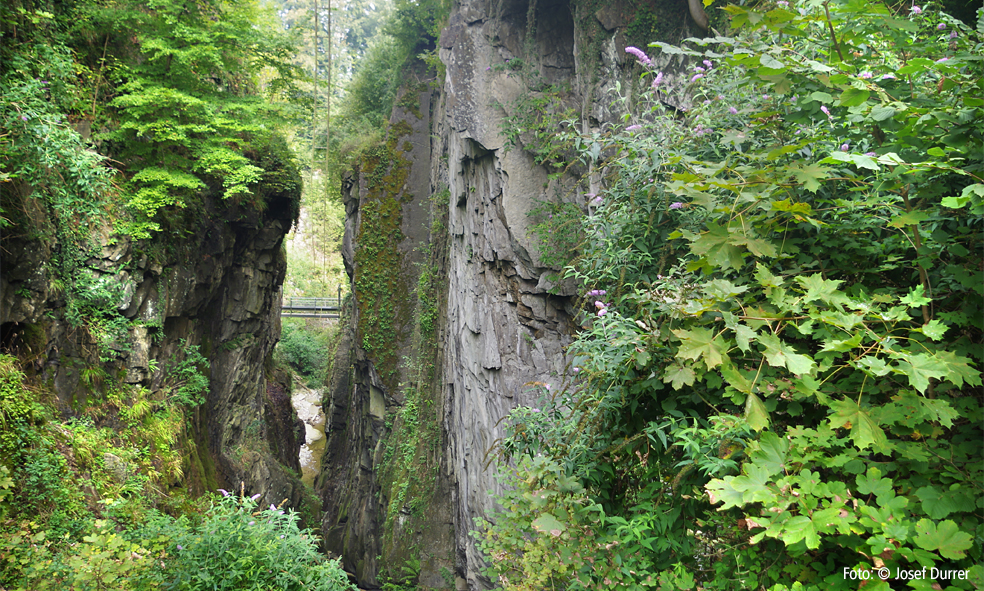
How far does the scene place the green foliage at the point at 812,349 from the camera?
1268 millimetres

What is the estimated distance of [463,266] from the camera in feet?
29.8

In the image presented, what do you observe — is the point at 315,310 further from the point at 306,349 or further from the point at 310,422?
the point at 310,422

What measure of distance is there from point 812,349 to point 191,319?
1049cm

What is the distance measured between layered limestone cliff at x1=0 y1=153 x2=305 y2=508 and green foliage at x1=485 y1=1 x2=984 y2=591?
254 inches

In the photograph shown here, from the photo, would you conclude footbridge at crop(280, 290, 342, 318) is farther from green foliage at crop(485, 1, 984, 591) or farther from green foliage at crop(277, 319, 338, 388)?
green foliage at crop(485, 1, 984, 591)

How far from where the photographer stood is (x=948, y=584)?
3.93ft

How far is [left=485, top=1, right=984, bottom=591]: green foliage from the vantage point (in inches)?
49.9

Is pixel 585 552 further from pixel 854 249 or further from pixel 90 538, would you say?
pixel 90 538

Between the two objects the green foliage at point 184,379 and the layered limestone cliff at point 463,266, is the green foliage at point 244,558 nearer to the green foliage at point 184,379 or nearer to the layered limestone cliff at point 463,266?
the layered limestone cliff at point 463,266

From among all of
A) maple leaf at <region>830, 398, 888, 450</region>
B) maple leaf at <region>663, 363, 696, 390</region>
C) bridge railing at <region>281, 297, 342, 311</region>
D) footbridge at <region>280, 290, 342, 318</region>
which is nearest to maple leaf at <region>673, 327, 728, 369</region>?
maple leaf at <region>663, 363, 696, 390</region>

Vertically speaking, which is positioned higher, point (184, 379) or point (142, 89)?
point (142, 89)

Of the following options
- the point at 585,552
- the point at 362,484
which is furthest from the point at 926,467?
the point at 362,484

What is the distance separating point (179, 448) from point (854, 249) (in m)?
8.80

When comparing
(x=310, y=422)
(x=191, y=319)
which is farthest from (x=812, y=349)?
(x=310, y=422)
